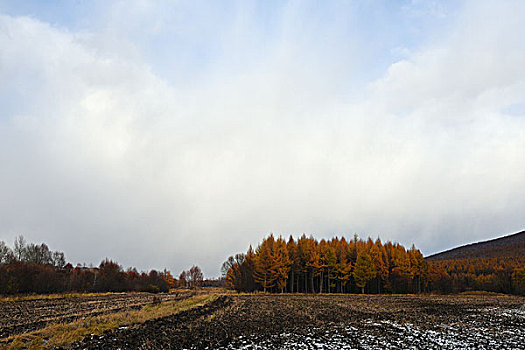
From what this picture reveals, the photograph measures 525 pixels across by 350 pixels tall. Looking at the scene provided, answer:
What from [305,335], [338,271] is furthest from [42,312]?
[338,271]

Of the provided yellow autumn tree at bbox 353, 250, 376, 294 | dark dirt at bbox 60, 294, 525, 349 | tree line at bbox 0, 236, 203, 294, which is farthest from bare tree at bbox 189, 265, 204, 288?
dark dirt at bbox 60, 294, 525, 349

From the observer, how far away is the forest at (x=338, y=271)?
6938 cm

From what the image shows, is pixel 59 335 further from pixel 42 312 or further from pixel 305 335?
pixel 42 312

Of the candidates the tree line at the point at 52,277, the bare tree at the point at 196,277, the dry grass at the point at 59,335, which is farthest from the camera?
the bare tree at the point at 196,277

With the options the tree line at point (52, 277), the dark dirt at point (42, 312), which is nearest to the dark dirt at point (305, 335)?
the dark dirt at point (42, 312)

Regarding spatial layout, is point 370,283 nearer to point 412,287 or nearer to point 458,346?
point 412,287

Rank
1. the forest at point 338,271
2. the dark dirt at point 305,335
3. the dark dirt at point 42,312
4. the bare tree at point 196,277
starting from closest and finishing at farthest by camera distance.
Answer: the dark dirt at point 305,335, the dark dirt at point 42,312, the forest at point 338,271, the bare tree at point 196,277

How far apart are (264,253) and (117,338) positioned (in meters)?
54.3

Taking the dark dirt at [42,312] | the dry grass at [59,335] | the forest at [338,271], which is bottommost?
the dark dirt at [42,312]

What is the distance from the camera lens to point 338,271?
72938 millimetres

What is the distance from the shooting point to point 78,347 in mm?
12953

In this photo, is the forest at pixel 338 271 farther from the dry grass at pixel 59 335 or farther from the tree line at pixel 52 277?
the dry grass at pixel 59 335

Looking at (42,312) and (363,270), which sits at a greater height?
(363,270)

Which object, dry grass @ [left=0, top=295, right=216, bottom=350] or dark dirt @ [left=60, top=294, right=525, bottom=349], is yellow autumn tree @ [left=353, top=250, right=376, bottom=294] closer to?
dark dirt @ [left=60, top=294, right=525, bottom=349]
